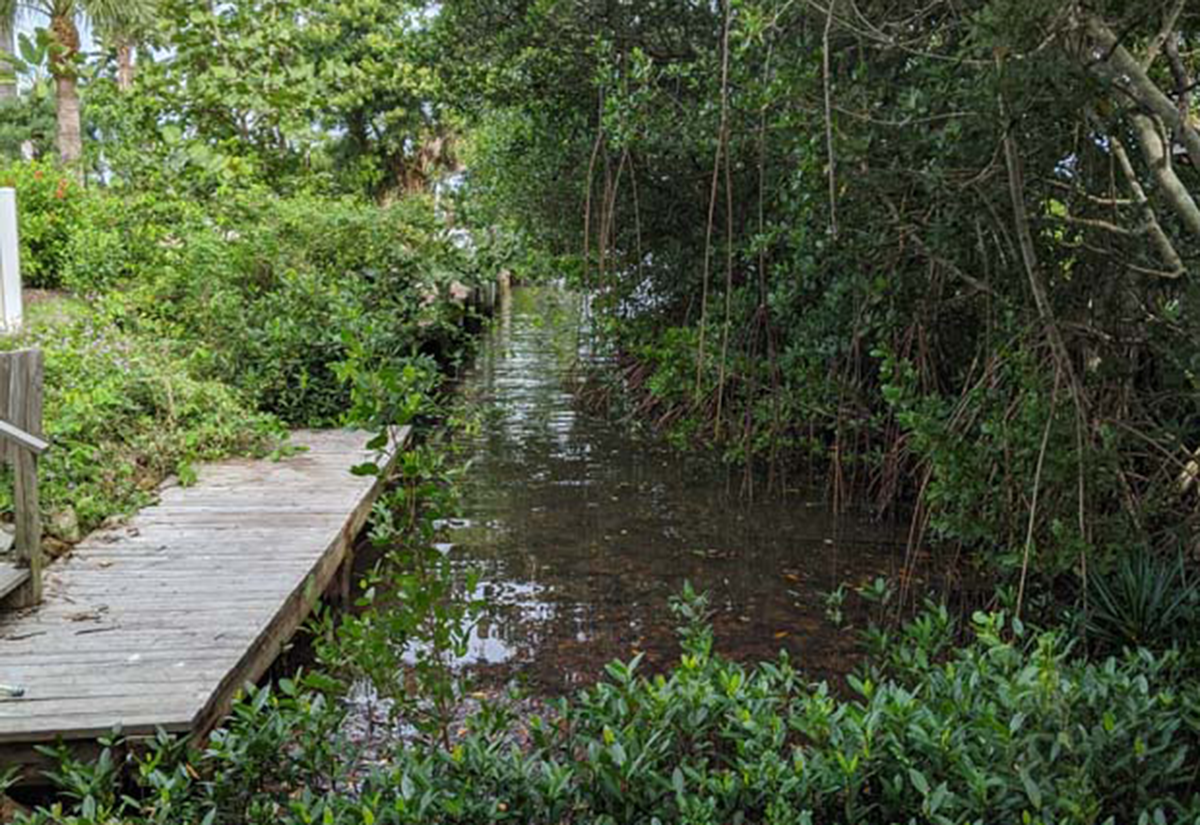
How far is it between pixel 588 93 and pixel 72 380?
5.48m

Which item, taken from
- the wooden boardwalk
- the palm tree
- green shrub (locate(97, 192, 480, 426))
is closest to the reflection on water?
the wooden boardwalk

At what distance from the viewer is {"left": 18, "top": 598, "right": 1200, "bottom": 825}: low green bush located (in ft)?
10.4

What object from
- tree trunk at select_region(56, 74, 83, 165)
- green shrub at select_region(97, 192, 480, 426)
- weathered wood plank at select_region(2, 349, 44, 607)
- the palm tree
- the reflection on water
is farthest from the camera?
tree trunk at select_region(56, 74, 83, 165)

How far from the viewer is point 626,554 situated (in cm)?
800

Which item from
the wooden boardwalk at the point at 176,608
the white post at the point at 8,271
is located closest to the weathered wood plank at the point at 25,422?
the wooden boardwalk at the point at 176,608

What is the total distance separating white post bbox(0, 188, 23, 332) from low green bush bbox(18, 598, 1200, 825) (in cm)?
798

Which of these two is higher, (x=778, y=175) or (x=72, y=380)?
(x=778, y=175)

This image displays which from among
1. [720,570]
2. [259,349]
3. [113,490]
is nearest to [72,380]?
[113,490]

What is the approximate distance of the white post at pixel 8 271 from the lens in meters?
10.4

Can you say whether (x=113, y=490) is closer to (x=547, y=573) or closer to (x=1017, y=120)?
(x=547, y=573)

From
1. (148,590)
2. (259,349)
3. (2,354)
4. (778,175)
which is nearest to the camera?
(2,354)

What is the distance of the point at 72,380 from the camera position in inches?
307

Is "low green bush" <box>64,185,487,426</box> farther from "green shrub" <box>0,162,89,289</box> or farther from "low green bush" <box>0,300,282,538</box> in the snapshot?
"green shrub" <box>0,162,89,289</box>

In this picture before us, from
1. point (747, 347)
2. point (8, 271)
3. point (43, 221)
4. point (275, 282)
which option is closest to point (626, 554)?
point (747, 347)
